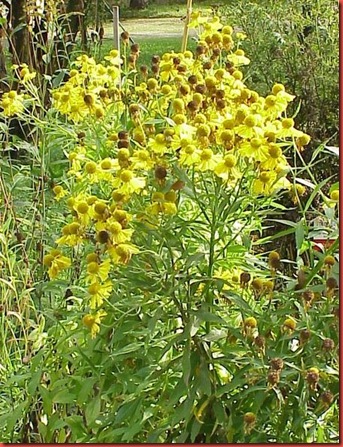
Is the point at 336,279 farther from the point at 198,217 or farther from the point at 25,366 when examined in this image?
the point at 25,366

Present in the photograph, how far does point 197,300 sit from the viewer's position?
1.41m

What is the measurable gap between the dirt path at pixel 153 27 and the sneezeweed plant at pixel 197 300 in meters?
5.93

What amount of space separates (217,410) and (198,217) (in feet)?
1.18

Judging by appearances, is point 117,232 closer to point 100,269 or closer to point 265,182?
point 100,269

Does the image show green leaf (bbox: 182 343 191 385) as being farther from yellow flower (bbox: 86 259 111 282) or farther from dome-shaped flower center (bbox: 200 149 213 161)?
dome-shaped flower center (bbox: 200 149 213 161)

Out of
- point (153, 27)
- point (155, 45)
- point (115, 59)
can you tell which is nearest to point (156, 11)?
point (153, 27)

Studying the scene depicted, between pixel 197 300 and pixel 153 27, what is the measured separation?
6920 millimetres

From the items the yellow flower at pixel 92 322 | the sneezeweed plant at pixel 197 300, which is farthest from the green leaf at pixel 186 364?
the yellow flower at pixel 92 322

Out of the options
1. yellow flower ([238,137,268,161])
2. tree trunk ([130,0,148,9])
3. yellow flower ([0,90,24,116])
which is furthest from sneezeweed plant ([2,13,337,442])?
tree trunk ([130,0,148,9])

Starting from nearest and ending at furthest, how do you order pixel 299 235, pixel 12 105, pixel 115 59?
pixel 299 235 < pixel 12 105 < pixel 115 59

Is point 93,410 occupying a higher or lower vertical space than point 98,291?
lower

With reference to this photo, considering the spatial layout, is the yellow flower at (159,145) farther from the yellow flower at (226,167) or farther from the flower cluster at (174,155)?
the yellow flower at (226,167)

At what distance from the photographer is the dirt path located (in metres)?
7.56

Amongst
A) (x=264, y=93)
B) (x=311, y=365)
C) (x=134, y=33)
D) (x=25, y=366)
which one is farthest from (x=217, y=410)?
(x=134, y=33)
